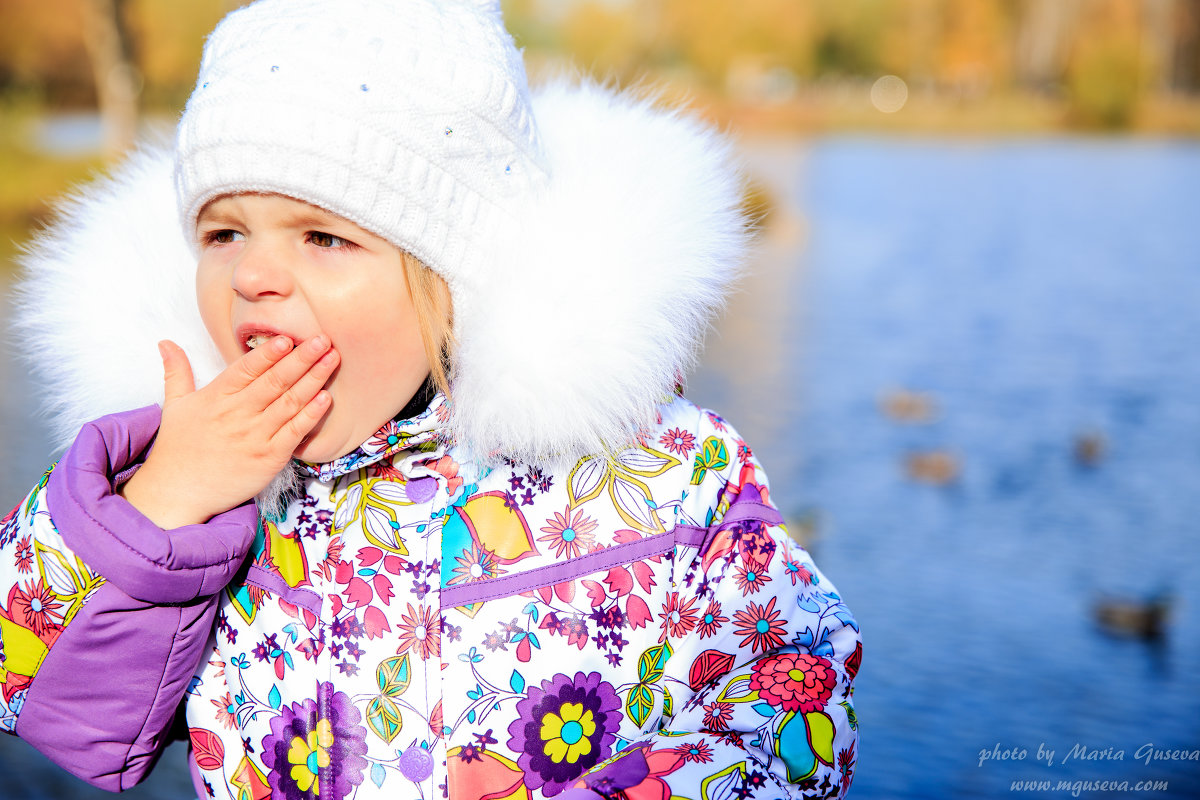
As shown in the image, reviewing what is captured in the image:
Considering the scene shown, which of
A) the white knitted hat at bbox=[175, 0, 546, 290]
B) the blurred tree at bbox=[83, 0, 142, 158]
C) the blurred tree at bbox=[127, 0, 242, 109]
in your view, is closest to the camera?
the white knitted hat at bbox=[175, 0, 546, 290]

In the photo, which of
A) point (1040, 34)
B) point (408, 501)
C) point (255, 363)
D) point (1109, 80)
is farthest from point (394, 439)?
point (1040, 34)

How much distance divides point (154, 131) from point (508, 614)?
3.26 feet

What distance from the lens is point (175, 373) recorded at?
1.28m

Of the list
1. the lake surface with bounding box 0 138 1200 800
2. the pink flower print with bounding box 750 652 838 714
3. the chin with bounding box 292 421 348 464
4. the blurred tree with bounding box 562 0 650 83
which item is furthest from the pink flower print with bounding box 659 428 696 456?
the blurred tree with bounding box 562 0 650 83

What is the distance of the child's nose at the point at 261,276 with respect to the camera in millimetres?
1167

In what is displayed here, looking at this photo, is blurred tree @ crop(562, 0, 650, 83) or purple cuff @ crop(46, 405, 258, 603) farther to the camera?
blurred tree @ crop(562, 0, 650, 83)

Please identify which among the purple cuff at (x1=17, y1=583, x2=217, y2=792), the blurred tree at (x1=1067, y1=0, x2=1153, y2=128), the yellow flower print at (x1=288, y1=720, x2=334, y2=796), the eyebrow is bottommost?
the blurred tree at (x1=1067, y1=0, x2=1153, y2=128)

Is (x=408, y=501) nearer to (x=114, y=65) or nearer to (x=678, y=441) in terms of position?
(x=678, y=441)

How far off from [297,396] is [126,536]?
0.72 feet

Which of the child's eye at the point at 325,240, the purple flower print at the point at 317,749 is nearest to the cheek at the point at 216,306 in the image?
the child's eye at the point at 325,240

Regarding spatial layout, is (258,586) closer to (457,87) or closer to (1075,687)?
(457,87)

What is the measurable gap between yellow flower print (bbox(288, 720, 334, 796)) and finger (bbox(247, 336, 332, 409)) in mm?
367

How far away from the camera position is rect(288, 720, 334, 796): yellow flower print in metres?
1.20

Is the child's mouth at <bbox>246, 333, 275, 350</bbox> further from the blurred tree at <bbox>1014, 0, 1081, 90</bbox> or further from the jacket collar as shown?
the blurred tree at <bbox>1014, 0, 1081, 90</bbox>
